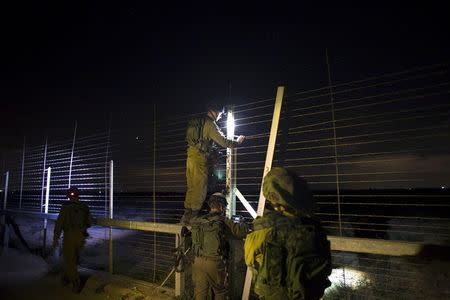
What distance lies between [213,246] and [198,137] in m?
1.59

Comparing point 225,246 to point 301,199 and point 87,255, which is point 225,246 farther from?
point 87,255

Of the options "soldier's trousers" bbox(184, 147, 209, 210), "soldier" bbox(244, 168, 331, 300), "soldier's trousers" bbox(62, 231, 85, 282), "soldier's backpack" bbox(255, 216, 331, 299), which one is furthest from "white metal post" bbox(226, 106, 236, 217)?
"soldier's trousers" bbox(62, 231, 85, 282)

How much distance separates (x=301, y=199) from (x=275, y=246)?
49cm

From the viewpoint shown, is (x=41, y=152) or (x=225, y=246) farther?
(x=41, y=152)

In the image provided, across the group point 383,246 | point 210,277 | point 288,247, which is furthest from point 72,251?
point 383,246

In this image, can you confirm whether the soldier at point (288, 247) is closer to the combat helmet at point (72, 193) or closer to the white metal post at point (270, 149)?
the white metal post at point (270, 149)

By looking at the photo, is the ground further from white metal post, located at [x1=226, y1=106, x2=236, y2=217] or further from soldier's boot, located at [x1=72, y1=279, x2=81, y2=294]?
white metal post, located at [x1=226, y1=106, x2=236, y2=217]

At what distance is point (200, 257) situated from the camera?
3.96 meters

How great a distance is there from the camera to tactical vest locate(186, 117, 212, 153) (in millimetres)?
4480

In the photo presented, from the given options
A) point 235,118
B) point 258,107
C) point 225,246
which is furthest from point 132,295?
point 258,107

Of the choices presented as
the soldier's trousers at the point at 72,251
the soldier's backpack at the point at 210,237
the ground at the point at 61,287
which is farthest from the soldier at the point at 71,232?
the soldier's backpack at the point at 210,237

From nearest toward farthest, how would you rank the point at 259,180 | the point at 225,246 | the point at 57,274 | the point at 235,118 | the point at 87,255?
1. the point at 225,246
2. the point at 259,180
3. the point at 235,118
4. the point at 57,274
5. the point at 87,255

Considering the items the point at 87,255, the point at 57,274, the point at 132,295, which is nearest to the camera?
the point at 132,295

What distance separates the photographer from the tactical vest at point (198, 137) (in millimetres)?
4480
